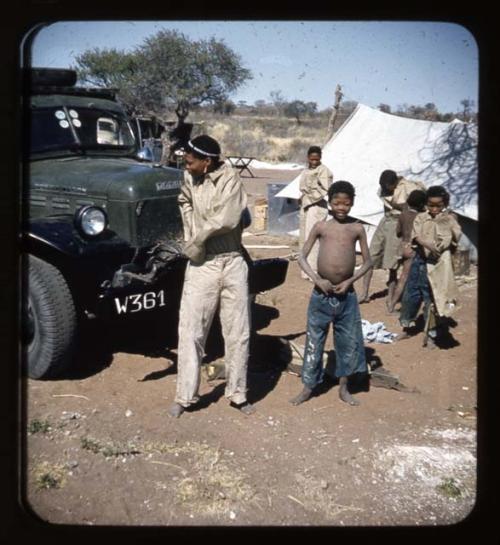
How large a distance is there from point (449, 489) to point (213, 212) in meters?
2.11

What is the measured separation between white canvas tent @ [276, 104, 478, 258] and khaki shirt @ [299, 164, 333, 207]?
225cm

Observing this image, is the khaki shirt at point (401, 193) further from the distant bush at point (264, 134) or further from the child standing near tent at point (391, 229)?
the distant bush at point (264, 134)

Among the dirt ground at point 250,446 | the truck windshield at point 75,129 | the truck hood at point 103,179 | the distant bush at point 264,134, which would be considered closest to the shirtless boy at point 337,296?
the dirt ground at point 250,446

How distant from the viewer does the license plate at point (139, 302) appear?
4.53m

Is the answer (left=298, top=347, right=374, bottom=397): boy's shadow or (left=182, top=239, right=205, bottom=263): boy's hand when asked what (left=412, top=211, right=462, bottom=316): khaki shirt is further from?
(left=182, top=239, right=205, bottom=263): boy's hand

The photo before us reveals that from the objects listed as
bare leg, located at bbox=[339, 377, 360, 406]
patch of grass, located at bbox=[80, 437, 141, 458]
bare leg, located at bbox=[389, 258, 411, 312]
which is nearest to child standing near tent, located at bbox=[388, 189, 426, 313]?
bare leg, located at bbox=[389, 258, 411, 312]

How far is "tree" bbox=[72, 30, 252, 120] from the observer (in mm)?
22250

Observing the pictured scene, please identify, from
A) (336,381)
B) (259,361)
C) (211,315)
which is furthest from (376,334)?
(211,315)

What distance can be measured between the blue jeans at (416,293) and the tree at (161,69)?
Result: 57.6 ft

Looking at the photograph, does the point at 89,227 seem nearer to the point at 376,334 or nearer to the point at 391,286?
the point at 376,334

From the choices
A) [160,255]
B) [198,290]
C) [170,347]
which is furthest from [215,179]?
[170,347]

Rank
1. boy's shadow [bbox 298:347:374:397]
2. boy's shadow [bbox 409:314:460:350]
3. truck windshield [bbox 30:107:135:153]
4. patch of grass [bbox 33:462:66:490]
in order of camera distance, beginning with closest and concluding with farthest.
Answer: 1. patch of grass [bbox 33:462:66:490]
2. boy's shadow [bbox 298:347:374:397]
3. truck windshield [bbox 30:107:135:153]
4. boy's shadow [bbox 409:314:460:350]

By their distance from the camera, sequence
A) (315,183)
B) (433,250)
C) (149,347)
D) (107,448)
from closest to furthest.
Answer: (107,448), (149,347), (433,250), (315,183)

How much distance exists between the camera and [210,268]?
163 inches
